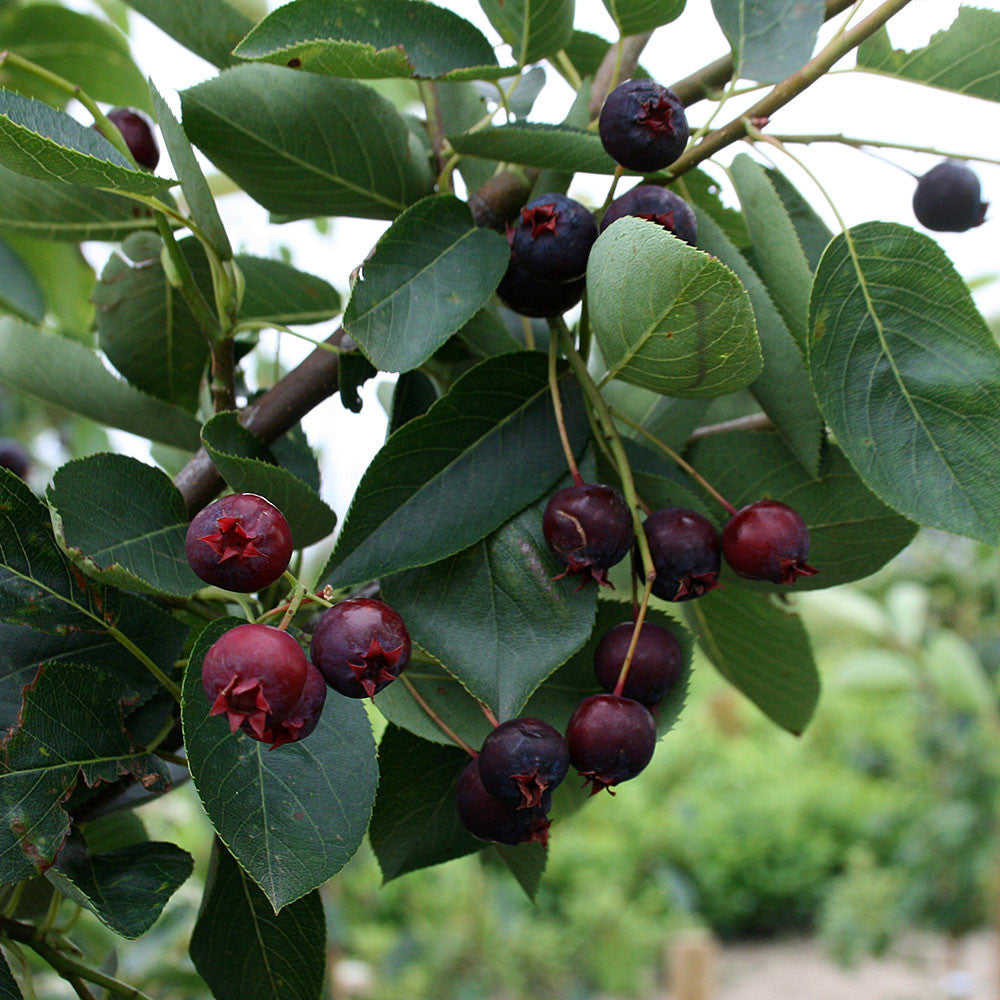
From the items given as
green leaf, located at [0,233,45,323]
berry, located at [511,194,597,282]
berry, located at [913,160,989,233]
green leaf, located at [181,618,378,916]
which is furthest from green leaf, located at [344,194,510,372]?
green leaf, located at [0,233,45,323]

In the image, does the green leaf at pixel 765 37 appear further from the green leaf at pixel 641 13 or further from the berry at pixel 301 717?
the berry at pixel 301 717

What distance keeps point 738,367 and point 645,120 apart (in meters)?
0.11

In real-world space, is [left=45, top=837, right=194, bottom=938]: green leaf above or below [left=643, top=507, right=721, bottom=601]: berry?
below

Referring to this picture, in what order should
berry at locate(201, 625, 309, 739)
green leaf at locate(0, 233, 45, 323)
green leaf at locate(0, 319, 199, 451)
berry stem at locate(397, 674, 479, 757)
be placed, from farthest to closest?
green leaf at locate(0, 233, 45, 323) → green leaf at locate(0, 319, 199, 451) → berry stem at locate(397, 674, 479, 757) → berry at locate(201, 625, 309, 739)

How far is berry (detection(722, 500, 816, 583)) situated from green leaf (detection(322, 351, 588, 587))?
0.08 metres

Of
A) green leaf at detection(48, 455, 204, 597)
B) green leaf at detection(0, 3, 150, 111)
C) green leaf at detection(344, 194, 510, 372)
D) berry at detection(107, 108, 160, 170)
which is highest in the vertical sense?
green leaf at detection(0, 3, 150, 111)

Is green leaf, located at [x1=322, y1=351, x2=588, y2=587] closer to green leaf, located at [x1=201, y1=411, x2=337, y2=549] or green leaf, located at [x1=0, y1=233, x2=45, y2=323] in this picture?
green leaf, located at [x1=201, y1=411, x2=337, y2=549]

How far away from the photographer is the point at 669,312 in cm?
35

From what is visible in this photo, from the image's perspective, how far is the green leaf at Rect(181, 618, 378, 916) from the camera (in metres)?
0.34

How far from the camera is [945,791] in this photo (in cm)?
306

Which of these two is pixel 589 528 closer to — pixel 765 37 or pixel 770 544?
pixel 770 544

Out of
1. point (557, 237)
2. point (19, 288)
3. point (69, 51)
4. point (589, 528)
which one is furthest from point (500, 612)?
point (69, 51)

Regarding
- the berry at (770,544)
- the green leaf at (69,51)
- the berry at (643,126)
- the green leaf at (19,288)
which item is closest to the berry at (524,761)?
the berry at (770,544)

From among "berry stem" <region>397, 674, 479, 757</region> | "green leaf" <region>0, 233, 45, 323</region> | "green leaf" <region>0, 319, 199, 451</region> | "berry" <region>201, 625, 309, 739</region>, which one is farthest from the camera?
"green leaf" <region>0, 233, 45, 323</region>
